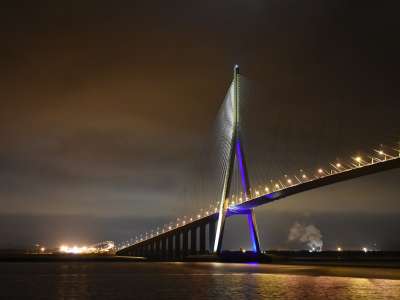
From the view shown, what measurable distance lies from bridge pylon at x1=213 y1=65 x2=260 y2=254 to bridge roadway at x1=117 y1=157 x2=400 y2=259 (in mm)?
1370

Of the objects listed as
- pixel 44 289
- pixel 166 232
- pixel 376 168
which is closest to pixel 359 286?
pixel 44 289

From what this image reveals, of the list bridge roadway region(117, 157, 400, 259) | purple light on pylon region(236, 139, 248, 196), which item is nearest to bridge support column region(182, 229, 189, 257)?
bridge roadway region(117, 157, 400, 259)

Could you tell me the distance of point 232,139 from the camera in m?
57.4

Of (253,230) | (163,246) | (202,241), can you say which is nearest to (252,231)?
(253,230)

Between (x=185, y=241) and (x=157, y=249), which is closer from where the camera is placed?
(x=185, y=241)

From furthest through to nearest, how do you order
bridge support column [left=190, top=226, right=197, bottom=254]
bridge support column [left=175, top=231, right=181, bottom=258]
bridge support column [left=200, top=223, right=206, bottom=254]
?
bridge support column [left=175, top=231, right=181, bottom=258] → bridge support column [left=190, top=226, right=197, bottom=254] → bridge support column [left=200, top=223, right=206, bottom=254]

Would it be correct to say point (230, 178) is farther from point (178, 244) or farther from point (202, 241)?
point (178, 244)

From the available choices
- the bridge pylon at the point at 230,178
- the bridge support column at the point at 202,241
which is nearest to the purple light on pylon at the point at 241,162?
the bridge pylon at the point at 230,178

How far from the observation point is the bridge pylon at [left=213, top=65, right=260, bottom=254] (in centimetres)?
5634

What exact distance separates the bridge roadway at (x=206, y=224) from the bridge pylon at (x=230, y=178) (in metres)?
1.37

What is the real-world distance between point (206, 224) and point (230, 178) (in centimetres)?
1787

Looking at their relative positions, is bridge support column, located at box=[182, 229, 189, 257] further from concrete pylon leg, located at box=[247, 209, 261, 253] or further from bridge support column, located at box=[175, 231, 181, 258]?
concrete pylon leg, located at box=[247, 209, 261, 253]

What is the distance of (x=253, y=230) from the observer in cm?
6075

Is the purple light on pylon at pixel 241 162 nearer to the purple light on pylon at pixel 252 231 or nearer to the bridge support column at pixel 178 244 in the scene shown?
the purple light on pylon at pixel 252 231
